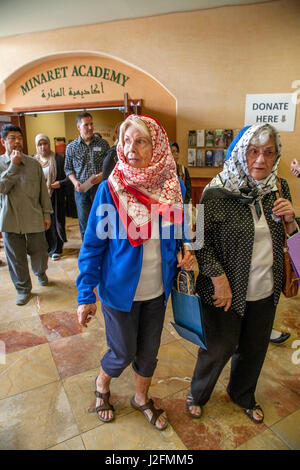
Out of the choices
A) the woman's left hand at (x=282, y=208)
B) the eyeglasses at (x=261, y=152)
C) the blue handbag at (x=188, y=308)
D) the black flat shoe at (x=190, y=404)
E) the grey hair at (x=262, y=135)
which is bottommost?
the black flat shoe at (x=190, y=404)

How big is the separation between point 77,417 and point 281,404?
1251mm

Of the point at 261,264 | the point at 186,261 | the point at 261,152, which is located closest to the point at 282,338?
the point at 261,264

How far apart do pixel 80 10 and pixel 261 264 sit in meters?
5.09

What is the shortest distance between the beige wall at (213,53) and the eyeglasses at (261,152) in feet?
12.4

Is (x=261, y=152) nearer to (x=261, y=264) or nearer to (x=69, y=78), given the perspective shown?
(x=261, y=264)

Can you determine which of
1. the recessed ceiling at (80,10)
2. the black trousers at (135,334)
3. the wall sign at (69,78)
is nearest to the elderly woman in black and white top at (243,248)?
the black trousers at (135,334)

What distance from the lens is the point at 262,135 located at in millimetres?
1312

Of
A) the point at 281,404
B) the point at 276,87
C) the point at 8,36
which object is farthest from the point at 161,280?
the point at 8,36

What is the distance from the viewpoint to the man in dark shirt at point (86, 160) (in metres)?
3.84

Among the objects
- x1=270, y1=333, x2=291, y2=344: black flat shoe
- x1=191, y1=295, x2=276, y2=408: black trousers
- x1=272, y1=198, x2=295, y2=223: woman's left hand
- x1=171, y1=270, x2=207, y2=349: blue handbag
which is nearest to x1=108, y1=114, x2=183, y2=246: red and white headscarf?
x1=171, y1=270, x2=207, y2=349: blue handbag

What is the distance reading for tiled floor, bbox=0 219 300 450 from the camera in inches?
61.7

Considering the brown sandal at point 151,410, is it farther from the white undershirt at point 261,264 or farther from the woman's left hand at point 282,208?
the woman's left hand at point 282,208

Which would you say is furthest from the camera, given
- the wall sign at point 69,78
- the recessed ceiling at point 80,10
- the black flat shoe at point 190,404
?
the wall sign at point 69,78
